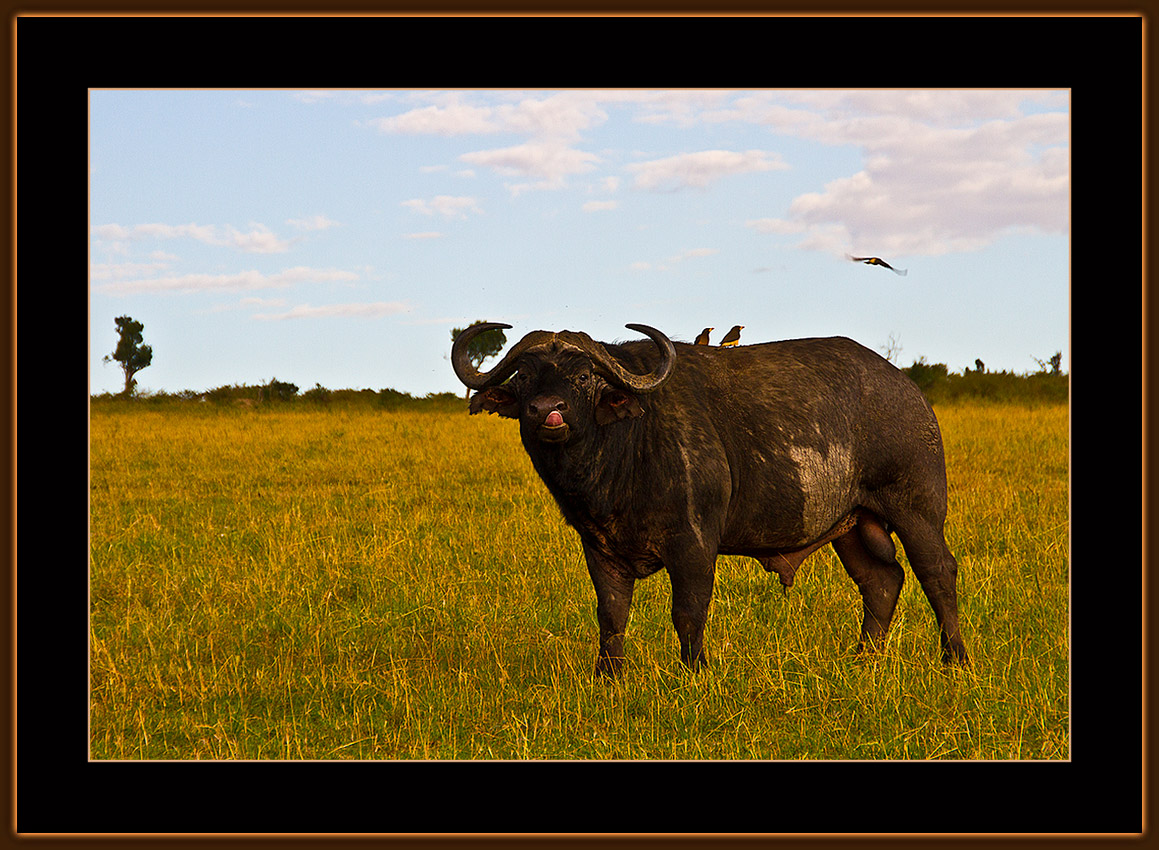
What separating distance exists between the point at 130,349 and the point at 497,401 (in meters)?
66.9

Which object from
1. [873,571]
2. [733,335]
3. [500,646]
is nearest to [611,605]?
[500,646]

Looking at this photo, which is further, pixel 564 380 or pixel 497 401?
pixel 497 401

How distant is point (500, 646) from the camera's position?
24.2 feet

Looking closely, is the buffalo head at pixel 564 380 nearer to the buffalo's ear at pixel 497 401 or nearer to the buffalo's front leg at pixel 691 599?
the buffalo's ear at pixel 497 401

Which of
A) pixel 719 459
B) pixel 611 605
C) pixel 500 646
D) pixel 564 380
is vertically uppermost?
pixel 564 380

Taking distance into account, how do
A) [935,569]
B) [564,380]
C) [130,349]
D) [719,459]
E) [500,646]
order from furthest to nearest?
[130,349], [500,646], [935,569], [719,459], [564,380]

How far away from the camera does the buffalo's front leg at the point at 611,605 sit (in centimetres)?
661

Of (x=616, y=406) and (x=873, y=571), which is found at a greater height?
(x=616, y=406)

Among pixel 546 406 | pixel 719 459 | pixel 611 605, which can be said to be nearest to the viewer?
pixel 546 406

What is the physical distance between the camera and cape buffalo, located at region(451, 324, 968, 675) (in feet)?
20.2

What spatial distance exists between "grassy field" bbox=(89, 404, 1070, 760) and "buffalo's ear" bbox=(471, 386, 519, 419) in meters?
1.64

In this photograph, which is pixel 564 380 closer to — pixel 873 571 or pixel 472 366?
pixel 472 366
